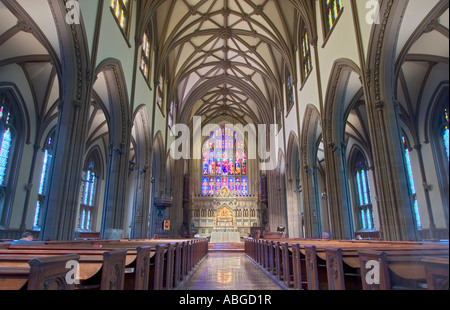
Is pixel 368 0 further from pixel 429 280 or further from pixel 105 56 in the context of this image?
pixel 429 280

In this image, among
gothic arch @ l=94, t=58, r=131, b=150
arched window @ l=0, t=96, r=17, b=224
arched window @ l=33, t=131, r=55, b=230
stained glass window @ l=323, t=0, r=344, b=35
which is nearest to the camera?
stained glass window @ l=323, t=0, r=344, b=35

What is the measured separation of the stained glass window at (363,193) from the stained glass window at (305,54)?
29.5ft

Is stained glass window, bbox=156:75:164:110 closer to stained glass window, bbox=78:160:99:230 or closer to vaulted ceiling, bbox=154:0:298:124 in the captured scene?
vaulted ceiling, bbox=154:0:298:124

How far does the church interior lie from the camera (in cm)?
754

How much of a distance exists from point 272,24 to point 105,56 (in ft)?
34.3

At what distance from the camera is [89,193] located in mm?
22047

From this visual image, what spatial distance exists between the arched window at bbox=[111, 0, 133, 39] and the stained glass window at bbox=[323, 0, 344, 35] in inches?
314

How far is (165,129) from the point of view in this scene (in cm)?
1861

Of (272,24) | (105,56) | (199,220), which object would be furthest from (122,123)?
(199,220)

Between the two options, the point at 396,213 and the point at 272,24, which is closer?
the point at 396,213

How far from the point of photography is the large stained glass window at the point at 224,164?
2969 cm
